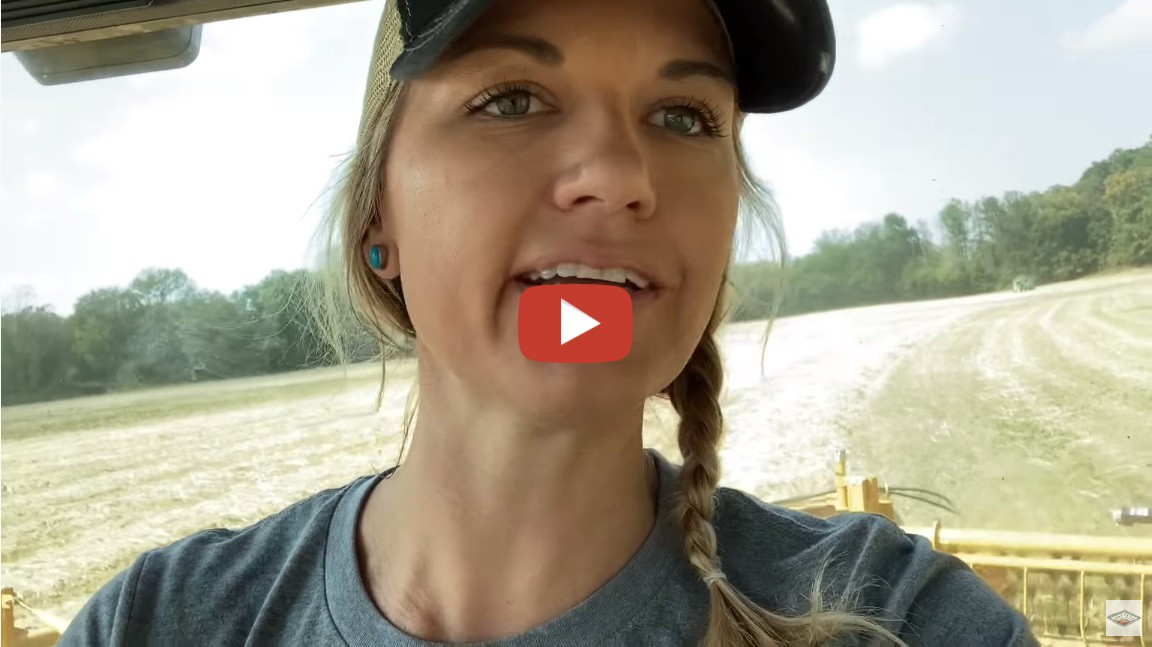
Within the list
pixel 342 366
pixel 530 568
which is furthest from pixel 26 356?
pixel 530 568

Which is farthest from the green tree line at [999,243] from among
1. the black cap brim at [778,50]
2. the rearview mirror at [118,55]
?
the rearview mirror at [118,55]

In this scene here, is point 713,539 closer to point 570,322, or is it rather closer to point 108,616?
point 570,322

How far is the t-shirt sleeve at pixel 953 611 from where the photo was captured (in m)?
0.57

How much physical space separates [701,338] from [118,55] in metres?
1.08

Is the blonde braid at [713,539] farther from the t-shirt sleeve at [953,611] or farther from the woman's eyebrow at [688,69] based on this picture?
the woman's eyebrow at [688,69]

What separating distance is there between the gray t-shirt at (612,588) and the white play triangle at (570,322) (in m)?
0.21

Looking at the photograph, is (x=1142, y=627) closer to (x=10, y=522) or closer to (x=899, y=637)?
(x=899, y=637)

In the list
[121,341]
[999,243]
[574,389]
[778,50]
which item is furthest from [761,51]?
[121,341]

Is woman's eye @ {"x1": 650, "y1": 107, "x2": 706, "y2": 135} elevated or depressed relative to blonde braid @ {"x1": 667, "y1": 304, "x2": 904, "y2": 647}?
elevated

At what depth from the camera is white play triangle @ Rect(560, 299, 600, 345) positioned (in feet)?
1.66

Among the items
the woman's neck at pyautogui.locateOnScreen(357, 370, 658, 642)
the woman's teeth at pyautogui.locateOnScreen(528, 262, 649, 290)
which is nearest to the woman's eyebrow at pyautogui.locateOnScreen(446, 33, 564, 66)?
the woman's teeth at pyautogui.locateOnScreen(528, 262, 649, 290)

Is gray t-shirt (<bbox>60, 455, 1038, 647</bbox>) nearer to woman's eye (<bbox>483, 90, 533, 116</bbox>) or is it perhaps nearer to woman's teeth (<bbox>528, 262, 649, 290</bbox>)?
woman's teeth (<bbox>528, 262, 649, 290</bbox>)

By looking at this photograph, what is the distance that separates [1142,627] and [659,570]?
1272 mm

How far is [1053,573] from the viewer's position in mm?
1462
